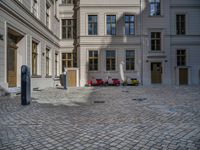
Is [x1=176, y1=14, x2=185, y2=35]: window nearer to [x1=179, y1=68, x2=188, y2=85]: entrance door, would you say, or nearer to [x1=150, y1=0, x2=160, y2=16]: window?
[x1=150, y1=0, x2=160, y2=16]: window

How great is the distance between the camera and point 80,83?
22859 millimetres

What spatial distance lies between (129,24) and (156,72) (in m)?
6.98

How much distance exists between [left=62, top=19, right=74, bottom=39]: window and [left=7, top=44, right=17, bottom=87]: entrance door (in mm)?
12522

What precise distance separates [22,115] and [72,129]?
2.46 m

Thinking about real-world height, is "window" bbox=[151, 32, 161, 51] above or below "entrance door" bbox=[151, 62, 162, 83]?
above

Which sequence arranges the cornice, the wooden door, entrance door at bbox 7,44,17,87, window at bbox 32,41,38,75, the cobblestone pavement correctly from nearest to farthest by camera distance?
the cobblestone pavement, the cornice, entrance door at bbox 7,44,17,87, window at bbox 32,41,38,75, the wooden door

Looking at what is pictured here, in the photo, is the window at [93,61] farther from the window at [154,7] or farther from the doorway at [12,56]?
the doorway at [12,56]

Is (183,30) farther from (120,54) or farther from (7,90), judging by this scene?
(7,90)

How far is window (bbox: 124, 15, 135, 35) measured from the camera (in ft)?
77.6

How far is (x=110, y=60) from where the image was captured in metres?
23.3

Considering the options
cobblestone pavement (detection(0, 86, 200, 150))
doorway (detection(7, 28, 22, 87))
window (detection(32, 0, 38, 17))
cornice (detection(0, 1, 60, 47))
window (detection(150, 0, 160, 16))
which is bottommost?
cobblestone pavement (detection(0, 86, 200, 150))

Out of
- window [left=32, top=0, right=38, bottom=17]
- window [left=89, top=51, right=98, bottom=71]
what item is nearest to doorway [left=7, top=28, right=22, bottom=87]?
window [left=32, top=0, right=38, bottom=17]

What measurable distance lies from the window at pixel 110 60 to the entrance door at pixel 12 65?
1223 centimetres

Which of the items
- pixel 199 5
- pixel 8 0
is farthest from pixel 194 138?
pixel 199 5
